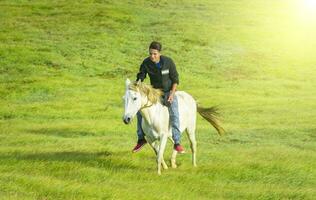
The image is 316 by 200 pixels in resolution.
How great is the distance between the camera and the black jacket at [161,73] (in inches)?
615

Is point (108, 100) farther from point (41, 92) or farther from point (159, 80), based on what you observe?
point (159, 80)

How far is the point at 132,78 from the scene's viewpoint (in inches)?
1945

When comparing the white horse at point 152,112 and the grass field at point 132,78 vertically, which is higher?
the white horse at point 152,112

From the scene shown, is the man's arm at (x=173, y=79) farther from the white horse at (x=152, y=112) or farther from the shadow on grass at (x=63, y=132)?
the shadow on grass at (x=63, y=132)

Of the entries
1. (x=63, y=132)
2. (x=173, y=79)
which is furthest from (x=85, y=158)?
(x=63, y=132)

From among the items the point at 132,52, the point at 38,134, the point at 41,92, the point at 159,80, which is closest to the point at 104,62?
the point at 132,52

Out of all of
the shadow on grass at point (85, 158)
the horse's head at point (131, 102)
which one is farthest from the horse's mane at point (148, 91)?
the shadow on grass at point (85, 158)

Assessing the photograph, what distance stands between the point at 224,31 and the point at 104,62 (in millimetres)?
22207

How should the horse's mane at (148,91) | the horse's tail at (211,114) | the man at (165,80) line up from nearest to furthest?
the horse's mane at (148,91)
the man at (165,80)
the horse's tail at (211,114)

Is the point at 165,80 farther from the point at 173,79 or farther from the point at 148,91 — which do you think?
the point at 148,91

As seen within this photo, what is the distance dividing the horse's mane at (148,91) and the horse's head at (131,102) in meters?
0.12

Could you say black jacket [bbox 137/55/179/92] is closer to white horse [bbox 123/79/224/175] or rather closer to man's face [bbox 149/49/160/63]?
man's face [bbox 149/49/160/63]

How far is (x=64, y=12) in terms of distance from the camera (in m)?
78.8

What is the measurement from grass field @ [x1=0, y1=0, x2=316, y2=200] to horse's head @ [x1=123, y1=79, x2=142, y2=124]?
5.44 ft
